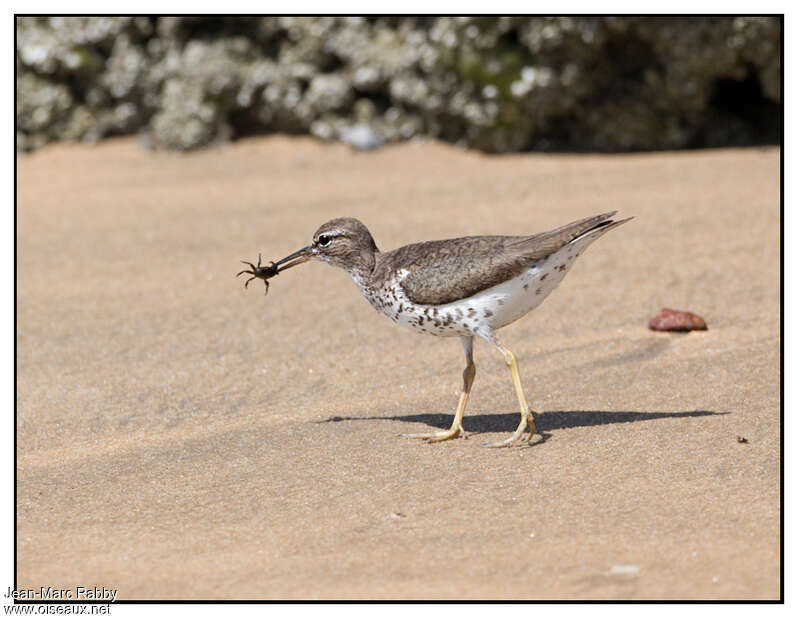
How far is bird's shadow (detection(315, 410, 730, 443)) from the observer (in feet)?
21.6

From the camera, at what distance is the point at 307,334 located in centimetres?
860

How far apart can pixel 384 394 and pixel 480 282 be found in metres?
1.51

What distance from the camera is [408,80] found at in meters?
13.0

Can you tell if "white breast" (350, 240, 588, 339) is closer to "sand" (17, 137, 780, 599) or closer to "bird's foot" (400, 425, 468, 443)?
"bird's foot" (400, 425, 468, 443)

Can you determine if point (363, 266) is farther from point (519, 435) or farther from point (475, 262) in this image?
point (519, 435)

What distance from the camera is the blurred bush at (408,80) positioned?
11859 millimetres

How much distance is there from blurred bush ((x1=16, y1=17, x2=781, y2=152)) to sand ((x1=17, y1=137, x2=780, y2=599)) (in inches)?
A: 19.0

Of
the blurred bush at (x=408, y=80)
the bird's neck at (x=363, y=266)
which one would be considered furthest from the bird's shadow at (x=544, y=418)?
the blurred bush at (x=408, y=80)

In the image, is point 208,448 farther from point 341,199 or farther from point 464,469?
point 341,199

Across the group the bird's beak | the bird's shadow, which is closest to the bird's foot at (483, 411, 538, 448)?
the bird's shadow

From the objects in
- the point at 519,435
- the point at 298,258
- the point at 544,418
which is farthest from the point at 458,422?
the point at 298,258

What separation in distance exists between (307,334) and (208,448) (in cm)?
220

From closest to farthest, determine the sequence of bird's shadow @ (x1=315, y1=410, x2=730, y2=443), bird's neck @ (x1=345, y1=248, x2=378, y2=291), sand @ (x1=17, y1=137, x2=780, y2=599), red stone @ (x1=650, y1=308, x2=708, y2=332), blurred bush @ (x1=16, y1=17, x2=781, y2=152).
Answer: sand @ (x1=17, y1=137, x2=780, y2=599) < bird's shadow @ (x1=315, y1=410, x2=730, y2=443) < bird's neck @ (x1=345, y1=248, x2=378, y2=291) < red stone @ (x1=650, y1=308, x2=708, y2=332) < blurred bush @ (x1=16, y1=17, x2=781, y2=152)
